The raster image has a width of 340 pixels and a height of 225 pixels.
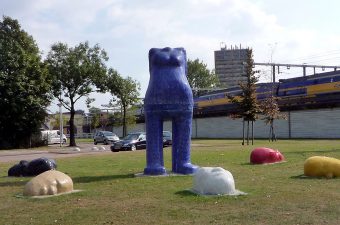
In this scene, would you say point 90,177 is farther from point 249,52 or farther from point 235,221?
point 249,52

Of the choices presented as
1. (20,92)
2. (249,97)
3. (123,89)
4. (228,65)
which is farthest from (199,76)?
(249,97)

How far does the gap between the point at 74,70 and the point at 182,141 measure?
30.9 metres

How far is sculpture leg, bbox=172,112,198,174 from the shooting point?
13.8 meters

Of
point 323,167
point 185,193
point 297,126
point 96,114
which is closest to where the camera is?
point 185,193

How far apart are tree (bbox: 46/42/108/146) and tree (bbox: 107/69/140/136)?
2.20 metres

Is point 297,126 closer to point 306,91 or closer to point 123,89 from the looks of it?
point 306,91

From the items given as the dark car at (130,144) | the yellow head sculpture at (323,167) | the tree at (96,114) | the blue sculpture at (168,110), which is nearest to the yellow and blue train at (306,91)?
the dark car at (130,144)

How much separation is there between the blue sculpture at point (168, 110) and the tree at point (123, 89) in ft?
107

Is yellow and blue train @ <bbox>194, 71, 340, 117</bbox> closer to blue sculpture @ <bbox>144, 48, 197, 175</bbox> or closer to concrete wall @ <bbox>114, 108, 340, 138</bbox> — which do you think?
concrete wall @ <bbox>114, 108, 340, 138</bbox>

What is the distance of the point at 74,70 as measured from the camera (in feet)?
142

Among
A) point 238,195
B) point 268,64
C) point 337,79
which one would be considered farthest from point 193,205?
point 268,64

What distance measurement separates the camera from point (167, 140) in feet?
122

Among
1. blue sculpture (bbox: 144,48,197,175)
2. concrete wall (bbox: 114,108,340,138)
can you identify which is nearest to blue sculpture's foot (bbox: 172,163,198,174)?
blue sculpture (bbox: 144,48,197,175)

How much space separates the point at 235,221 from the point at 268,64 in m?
45.6
